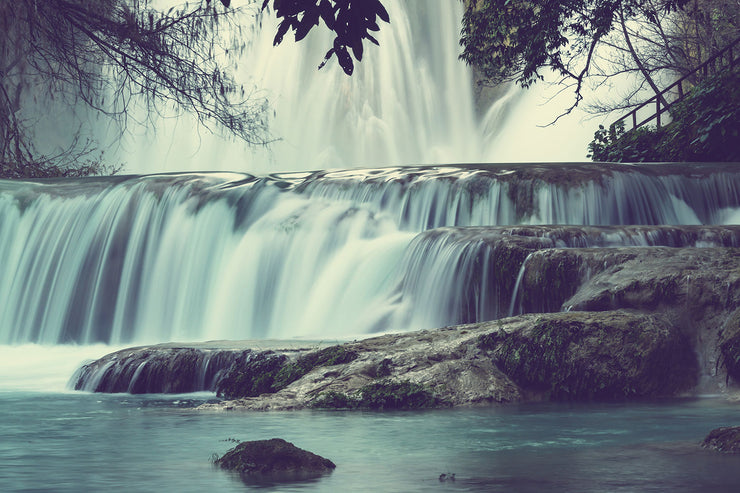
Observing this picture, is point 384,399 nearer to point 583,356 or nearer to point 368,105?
point 583,356

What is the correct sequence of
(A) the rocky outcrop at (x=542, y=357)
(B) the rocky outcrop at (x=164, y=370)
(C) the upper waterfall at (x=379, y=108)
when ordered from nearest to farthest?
1. (A) the rocky outcrop at (x=542, y=357)
2. (B) the rocky outcrop at (x=164, y=370)
3. (C) the upper waterfall at (x=379, y=108)

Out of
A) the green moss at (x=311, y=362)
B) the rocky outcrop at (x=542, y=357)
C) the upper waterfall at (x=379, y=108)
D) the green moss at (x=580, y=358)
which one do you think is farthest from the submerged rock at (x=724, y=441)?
the upper waterfall at (x=379, y=108)

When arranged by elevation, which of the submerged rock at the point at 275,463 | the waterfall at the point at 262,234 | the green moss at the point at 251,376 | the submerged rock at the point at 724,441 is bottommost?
the submerged rock at the point at 275,463

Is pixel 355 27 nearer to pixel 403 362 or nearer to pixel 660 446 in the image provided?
pixel 660 446

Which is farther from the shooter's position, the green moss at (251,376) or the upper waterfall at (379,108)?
the upper waterfall at (379,108)

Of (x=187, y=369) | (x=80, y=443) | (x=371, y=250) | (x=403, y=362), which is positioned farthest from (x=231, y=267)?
(x=80, y=443)

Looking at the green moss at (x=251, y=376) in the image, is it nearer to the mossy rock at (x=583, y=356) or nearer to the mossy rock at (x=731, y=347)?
the mossy rock at (x=583, y=356)

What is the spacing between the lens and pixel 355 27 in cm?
576

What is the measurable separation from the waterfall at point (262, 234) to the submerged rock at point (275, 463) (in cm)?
716

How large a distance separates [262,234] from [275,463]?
10291 millimetres

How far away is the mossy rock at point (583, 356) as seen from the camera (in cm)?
848

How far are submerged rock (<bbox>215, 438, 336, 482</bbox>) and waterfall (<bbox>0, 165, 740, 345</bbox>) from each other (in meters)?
7.16

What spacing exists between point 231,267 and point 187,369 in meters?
5.72

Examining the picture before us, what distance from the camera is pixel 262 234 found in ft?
50.9
